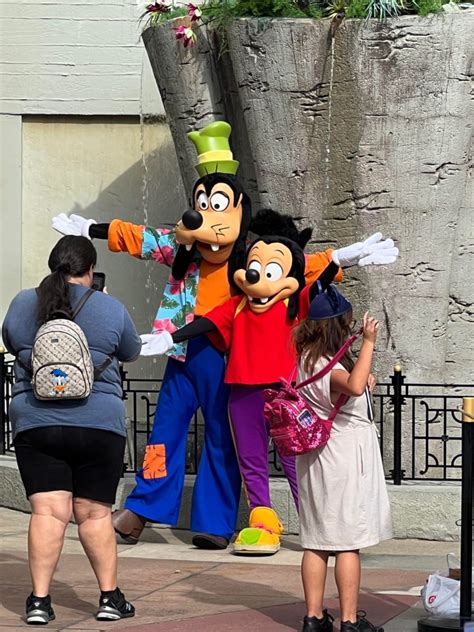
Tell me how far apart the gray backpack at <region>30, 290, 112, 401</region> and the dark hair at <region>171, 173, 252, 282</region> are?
86.9 inches

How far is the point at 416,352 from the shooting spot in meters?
8.70

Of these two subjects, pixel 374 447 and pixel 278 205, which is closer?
pixel 374 447

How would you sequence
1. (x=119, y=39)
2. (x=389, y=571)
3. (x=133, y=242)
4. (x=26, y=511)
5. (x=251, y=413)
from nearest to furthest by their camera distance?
(x=389, y=571) < (x=251, y=413) < (x=133, y=242) < (x=26, y=511) < (x=119, y=39)

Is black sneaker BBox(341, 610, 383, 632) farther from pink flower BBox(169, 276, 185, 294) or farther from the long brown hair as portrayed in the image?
pink flower BBox(169, 276, 185, 294)

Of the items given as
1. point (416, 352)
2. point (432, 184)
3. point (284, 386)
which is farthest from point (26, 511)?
point (284, 386)

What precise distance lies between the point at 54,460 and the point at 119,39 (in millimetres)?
6497

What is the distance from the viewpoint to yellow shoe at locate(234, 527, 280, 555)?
7879mm

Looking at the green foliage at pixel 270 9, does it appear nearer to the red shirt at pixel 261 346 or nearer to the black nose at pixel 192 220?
the black nose at pixel 192 220

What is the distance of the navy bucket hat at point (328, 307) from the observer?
595cm

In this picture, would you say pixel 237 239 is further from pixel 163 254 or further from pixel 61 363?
pixel 61 363

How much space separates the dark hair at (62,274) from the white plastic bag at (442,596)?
6.27 feet

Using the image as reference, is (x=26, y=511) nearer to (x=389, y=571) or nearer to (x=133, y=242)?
(x=133, y=242)

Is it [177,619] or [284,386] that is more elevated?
[284,386]

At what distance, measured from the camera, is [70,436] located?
609cm
